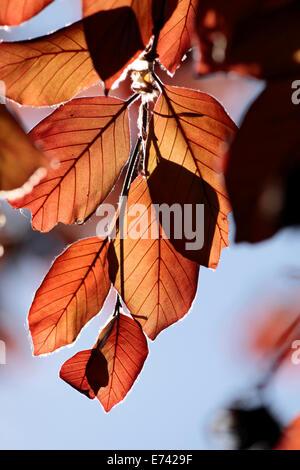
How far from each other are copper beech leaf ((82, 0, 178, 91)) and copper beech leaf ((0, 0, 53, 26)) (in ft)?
0.15

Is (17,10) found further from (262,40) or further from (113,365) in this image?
(113,365)

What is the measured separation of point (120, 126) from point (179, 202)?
118 mm

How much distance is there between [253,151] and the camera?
270 mm

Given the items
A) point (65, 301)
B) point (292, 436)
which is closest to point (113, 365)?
point (65, 301)

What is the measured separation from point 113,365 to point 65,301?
11 cm

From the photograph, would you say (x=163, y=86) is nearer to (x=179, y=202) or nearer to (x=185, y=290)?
(x=179, y=202)

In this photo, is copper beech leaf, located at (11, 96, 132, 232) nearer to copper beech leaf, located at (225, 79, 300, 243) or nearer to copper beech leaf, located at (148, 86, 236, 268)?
copper beech leaf, located at (148, 86, 236, 268)

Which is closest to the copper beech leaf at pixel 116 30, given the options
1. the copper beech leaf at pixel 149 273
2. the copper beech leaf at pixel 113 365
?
the copper beech leaf at pixel 149 273

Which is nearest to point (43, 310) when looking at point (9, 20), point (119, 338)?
point (119, 338)

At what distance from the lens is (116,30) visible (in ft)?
1.26

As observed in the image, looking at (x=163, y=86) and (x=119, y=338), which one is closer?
(x=163, y=86)

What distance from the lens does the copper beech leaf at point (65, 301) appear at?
560 millimetres

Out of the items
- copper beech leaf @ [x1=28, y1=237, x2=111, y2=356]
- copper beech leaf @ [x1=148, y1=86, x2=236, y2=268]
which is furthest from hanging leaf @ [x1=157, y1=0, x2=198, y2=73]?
copper beech leaf @ [x1=28, y1=237, x2=111, y2=356]

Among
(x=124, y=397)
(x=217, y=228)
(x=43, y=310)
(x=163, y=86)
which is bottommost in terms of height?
(x=124, y=397)
